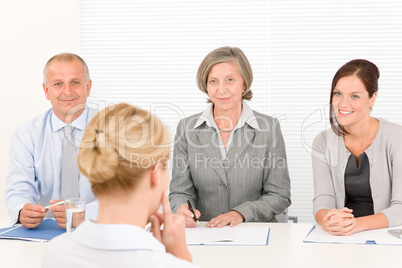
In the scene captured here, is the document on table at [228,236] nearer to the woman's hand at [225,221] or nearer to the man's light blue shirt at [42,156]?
the woman's hand at [225,221]

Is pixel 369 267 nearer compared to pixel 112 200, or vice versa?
pixel 112 200

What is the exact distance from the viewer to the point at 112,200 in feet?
4.09

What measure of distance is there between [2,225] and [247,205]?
4.27 ft

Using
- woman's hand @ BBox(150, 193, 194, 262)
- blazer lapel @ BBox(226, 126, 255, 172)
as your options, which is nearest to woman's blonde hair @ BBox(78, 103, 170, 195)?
woman's hand @ BBox(150, 193, 194, 262)

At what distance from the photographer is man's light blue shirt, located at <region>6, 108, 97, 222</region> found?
2.79 meters

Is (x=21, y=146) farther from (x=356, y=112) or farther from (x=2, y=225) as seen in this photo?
(x=356, y=112)

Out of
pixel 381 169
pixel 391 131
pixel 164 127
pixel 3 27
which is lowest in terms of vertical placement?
pixel 381 169

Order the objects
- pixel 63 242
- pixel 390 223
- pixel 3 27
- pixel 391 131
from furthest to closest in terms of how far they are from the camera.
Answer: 1. pixel 3 27
2. pixel 391 131
3. pixel 390 223
4. pixel 63 242

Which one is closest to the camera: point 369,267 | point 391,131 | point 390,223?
point 369,267

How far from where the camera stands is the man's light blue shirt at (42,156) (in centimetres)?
279

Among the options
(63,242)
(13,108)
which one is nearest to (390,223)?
(63,242)

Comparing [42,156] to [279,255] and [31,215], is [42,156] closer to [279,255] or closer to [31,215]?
[31,215]

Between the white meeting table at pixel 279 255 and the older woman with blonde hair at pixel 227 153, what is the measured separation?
2.28 ft

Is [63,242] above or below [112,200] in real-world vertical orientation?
below
